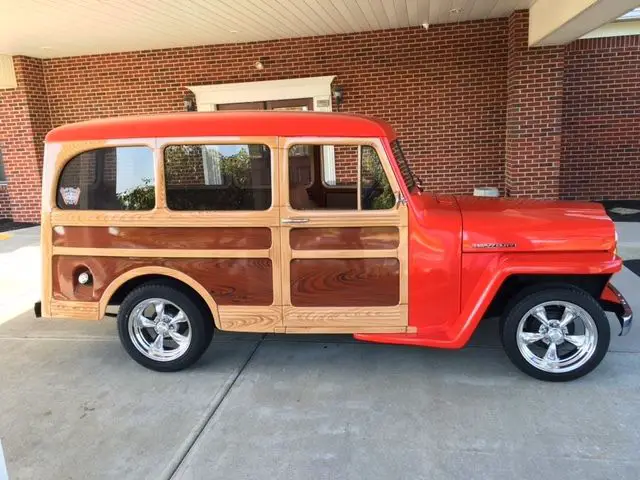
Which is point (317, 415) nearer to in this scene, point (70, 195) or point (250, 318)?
point (250, 318)

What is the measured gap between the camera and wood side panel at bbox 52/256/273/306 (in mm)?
3896

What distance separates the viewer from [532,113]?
27.2ft

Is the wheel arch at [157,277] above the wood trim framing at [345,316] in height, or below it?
above

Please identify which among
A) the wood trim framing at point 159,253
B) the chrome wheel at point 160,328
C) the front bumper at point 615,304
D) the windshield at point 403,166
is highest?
the windshield at point 403,166

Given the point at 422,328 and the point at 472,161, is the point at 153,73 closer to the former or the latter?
the point at 472,161

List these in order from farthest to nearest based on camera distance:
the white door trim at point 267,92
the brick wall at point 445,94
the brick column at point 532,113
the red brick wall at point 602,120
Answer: the white door trim at point 267,92
the red brick wall at point 602,120
the brick wall at point 445,94
the brick column at point 532,113

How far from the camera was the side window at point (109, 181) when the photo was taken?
3.91m

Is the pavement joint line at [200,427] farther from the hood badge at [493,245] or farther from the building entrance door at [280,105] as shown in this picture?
the building entrance door at [280,105]

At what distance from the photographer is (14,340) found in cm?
490

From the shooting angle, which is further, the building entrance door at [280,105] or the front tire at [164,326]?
the building entrance door at [280,105]

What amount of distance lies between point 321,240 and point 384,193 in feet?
1.84

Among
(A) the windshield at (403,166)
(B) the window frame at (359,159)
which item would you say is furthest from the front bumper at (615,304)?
(B) the window frame at (359,159)

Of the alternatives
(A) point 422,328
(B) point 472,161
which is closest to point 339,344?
(A) point 422,328

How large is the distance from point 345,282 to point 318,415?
3.14 ft
